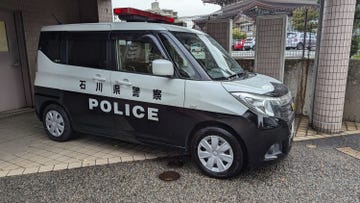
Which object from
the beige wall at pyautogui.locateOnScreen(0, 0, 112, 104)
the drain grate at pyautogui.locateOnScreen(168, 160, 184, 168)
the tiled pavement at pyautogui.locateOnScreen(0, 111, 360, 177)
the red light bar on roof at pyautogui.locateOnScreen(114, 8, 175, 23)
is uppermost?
the beige wall at pyautogui.locateOnScreen(0, 0, 112, 104)

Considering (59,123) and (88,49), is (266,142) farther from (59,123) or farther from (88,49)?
(59,123)

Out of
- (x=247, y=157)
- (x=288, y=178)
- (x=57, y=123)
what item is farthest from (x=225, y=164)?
(x=57, y=123)

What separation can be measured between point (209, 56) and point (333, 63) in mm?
2368

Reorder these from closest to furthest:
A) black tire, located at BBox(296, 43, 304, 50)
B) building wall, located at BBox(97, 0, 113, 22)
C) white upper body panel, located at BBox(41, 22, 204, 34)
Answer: white upper body panel, located at BBox(41, 22, 204, 34), black tire, located at BBox(296, 43, 304, 50), building wall, located at BBox(97, 0, 113, 22)

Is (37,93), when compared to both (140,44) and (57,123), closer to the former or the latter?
(57,123)

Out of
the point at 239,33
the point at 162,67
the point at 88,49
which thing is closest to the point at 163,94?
the point at 162,67

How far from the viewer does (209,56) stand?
3.72 metres

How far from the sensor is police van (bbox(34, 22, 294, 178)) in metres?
3.19

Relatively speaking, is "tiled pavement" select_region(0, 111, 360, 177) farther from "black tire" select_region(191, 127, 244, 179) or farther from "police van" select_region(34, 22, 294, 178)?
"black tire" select_region(191, 127, 244, 179)

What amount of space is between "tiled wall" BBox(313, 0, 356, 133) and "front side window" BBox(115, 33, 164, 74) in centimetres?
296

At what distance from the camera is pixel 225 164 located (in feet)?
10.9

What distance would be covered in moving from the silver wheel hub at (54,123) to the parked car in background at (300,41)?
4.76 meters

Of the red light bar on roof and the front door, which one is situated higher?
the red light bar on roof

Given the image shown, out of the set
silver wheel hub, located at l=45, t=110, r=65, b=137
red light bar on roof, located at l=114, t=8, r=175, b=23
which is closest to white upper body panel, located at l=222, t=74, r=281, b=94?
red light bar on roof, located at l=114, t=8, r=175, b=23
